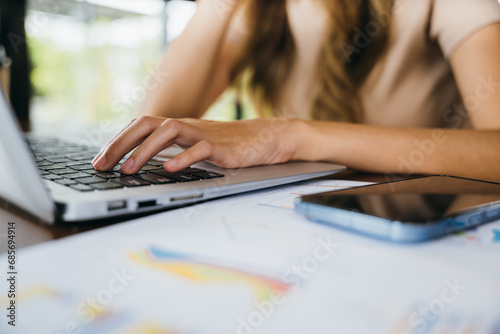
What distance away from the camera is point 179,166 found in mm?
462

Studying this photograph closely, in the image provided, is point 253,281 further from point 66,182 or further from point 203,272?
point 66,182

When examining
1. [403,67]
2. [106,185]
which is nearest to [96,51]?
[403,67]

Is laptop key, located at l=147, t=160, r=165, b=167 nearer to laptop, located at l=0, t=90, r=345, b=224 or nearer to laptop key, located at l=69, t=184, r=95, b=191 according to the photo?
laptop, located at l=0, t=90, r=345, b=224

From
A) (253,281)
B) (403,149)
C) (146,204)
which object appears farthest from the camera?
(403,149)

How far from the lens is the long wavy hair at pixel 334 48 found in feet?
3.33

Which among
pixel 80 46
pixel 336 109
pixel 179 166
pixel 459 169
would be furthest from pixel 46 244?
pixel 80 46

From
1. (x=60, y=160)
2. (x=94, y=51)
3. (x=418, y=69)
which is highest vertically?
(x=418, y=69)

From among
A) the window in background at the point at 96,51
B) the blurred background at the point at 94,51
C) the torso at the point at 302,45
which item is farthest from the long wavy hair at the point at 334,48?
the window in background at the point at 96,51

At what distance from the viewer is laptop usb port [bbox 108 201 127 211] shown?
338 mm

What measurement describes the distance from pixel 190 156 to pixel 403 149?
33 centimetres

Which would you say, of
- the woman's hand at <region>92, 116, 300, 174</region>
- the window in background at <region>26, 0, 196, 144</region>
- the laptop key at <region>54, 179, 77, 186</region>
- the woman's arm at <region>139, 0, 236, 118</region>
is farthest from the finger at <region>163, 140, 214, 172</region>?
the window in background at <region>26, 0, 196, 144</region>

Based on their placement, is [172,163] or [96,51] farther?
[96,51]

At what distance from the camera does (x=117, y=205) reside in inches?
13.5

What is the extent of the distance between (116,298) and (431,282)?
19cm
